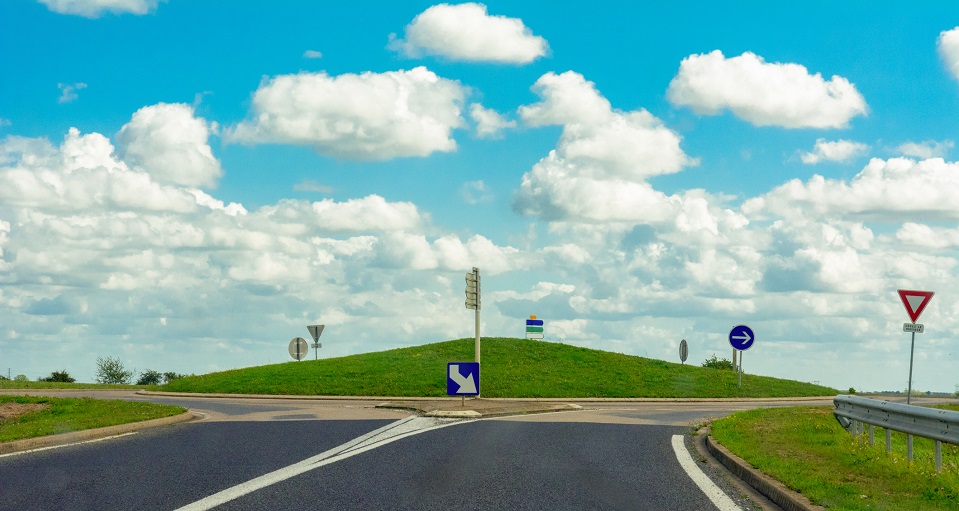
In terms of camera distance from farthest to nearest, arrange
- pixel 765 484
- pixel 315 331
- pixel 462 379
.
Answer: pixel 315 331 < pixel 462 379 < pixel 765 484

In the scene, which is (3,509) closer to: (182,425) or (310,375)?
(182,425)

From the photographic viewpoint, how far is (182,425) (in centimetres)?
1908

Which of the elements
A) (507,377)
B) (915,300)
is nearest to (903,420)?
(915,300)

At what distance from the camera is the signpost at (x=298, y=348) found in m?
37.7

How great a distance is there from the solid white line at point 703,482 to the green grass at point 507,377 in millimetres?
18799

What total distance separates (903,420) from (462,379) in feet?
42.7

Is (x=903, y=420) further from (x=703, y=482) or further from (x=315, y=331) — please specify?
(x=315, y=331)

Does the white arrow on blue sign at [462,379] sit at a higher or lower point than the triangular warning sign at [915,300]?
lower

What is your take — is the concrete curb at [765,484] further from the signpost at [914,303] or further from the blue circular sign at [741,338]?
the blue circular sign at [741,338]

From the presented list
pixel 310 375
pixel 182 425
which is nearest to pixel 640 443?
pixel 182 425

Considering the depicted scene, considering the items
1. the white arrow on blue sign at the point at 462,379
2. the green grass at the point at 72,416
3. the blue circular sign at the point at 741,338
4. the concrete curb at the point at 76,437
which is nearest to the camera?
the concrete curb at the point at 76,437

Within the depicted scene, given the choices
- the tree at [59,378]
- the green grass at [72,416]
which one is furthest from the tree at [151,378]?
the green grass at [72,416]

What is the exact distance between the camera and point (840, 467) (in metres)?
11.2

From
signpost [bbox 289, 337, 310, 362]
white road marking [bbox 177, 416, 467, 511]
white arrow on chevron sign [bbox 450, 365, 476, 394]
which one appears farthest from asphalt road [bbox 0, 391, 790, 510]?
signpost [bbox 289, 337, 310, 362]
